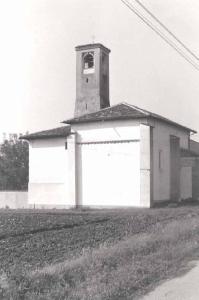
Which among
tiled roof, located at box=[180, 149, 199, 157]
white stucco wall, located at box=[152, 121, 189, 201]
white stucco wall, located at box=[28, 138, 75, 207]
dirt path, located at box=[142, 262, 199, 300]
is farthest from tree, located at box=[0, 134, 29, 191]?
dirt path, located at box=[142, 262, 199, 300]

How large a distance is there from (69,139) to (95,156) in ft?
7.58

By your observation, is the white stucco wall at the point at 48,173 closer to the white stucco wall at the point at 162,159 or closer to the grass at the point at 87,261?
the white stucco wall at the point at 162,159

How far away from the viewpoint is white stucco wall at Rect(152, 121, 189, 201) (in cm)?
3716

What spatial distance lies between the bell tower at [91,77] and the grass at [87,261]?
81.4 feet

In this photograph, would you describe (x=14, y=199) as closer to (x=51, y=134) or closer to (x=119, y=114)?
(x=51, y=134)

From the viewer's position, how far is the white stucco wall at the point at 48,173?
39188 millimetres

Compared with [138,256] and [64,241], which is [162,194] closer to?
[64,241]

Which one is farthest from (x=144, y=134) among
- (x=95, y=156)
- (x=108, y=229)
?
(x=108, y=229)

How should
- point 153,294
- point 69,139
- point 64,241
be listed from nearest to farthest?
point 153,294
point 64,241
point 69,139

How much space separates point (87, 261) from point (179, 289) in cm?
279

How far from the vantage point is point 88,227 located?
2191 centimetres

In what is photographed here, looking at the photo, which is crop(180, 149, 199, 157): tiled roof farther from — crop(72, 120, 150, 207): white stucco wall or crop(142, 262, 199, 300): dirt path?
crop(142, 262, 199, 300): dirt path

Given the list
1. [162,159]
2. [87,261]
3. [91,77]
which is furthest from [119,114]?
[87,261]

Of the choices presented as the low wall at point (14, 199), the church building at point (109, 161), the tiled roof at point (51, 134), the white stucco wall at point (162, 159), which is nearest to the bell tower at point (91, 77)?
the tiled roof at point (51, 134)
